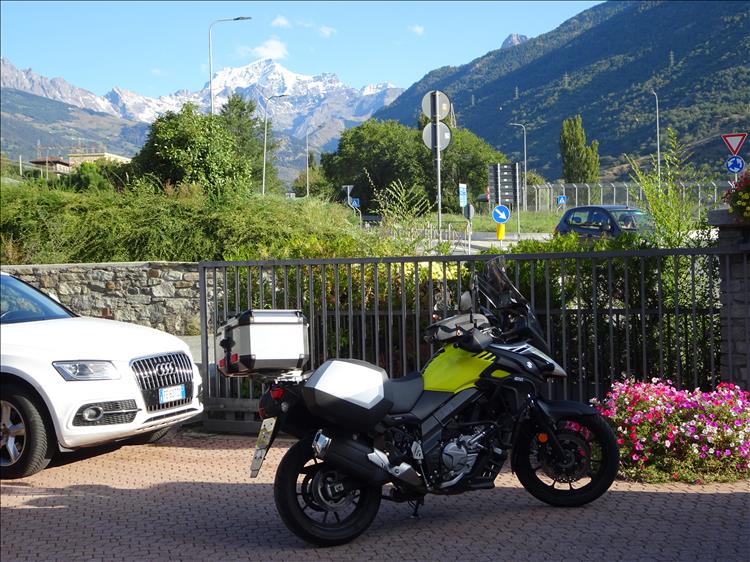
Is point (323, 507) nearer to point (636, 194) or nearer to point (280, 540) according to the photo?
point (280, 540)

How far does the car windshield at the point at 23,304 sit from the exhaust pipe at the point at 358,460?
1627mm

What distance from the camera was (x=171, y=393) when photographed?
6883 mm

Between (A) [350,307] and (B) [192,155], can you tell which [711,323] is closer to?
(A) [350,307]

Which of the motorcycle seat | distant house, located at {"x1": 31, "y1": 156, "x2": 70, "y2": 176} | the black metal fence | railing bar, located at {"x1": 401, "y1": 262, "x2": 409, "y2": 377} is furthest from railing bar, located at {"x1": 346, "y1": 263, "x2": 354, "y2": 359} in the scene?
distant house, located at {"x1": 31, "y1": 156, "x2": 70, "y2": 176}

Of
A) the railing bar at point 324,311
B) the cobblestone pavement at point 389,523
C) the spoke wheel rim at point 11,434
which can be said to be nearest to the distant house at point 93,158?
the railing bar at point 324,311

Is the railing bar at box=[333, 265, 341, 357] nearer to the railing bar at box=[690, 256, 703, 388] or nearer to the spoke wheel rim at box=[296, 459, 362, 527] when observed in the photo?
the railing bar at box=[690, 256, 703, 388]

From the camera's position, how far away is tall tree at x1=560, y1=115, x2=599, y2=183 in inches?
3374

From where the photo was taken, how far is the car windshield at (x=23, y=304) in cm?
353

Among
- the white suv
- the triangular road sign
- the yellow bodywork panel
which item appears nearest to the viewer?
the white suv

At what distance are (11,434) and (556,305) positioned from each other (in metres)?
5.86

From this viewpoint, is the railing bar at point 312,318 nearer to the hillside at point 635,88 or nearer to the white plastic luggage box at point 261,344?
the white plastic luggage box at point 261,344

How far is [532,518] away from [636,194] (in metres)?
5.93

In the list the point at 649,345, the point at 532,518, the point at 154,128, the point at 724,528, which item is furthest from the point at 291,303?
the point at 154,128

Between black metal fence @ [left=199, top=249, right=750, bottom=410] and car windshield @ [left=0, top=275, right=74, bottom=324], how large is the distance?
5.26 ft
